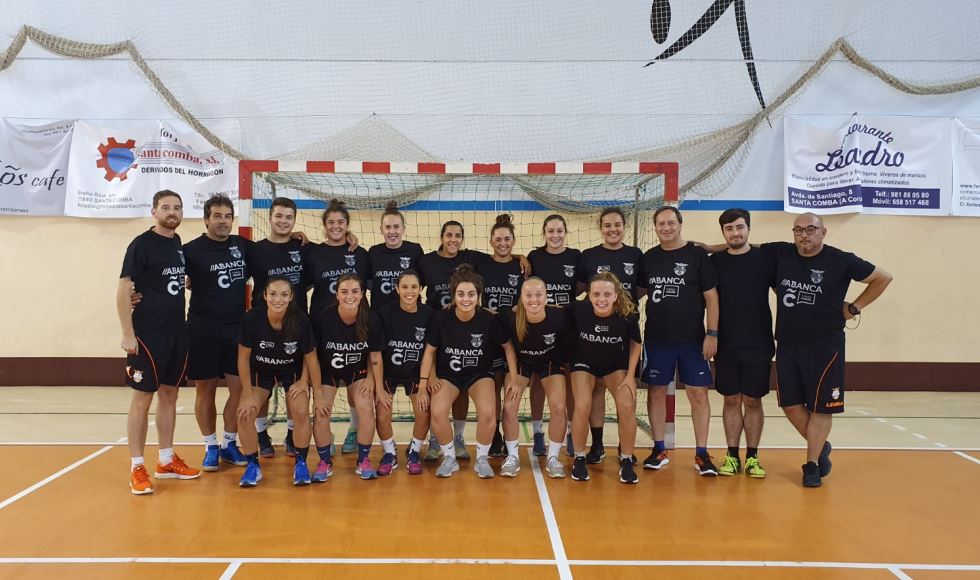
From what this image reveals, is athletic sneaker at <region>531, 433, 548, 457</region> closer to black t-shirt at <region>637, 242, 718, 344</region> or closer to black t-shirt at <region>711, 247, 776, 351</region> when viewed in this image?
black t-shirt at <region>637, 242, 718, 344</region>

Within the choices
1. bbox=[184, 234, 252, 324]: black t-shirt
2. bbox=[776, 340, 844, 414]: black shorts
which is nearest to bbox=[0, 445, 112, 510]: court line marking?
bbox=[184, 234, 252, 324]: black t-shirt

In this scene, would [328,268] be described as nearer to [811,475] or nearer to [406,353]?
[406,353]

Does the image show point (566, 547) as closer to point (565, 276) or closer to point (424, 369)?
point (424, 369)

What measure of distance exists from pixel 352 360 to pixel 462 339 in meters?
0.78

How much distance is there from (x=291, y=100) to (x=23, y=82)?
3252mm

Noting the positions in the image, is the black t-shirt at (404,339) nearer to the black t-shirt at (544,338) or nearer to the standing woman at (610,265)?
the black t-shirt at (544,338)

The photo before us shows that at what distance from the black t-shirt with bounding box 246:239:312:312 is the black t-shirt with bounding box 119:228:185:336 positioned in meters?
0.65

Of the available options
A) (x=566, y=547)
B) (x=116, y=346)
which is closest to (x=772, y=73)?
(x=566, y=547)

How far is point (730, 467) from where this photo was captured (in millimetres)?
4785

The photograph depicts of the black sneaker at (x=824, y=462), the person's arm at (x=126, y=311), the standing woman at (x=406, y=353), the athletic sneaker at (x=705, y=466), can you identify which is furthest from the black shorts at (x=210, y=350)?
the black sneaker at (x=824, y=462)

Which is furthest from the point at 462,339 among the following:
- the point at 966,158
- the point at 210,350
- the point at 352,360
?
the point at 966,158

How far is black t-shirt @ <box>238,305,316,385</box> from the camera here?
4.50 meters

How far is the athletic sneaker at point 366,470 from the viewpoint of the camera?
4.57 metres

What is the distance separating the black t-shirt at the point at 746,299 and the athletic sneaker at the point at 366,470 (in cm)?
261
